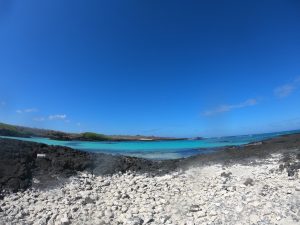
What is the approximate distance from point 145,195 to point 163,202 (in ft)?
4.01

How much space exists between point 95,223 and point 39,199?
11.0 ft

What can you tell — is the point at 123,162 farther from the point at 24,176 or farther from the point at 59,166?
the point at 24,176

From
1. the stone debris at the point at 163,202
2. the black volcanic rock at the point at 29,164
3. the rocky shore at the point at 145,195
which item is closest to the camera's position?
the stone debris at the point at 163,202

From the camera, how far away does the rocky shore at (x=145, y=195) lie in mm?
8445

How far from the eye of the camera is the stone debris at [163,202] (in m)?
8.31

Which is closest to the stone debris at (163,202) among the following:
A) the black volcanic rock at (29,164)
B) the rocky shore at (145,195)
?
the rocky shore at (145,195)

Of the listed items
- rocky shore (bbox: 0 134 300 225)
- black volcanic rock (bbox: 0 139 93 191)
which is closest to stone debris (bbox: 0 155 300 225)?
rocky shore (bbox: 0 134 300 225)

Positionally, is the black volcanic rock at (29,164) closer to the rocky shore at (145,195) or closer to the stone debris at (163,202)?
the rocky shore at (145,195)

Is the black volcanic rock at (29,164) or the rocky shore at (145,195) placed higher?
the black volcanic rock at (29,164)

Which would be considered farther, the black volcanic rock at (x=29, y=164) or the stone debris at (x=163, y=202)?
the black volcanic rock at (x=29, y=164)

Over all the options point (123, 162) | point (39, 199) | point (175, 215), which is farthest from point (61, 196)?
point (123, 162)

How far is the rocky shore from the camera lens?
8.45 m

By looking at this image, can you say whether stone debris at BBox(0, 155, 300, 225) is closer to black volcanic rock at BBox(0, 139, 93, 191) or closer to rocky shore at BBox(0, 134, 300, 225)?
rocky shore at BBox(0, 134, 300, 225)

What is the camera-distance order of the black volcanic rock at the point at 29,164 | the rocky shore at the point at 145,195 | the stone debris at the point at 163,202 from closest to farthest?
1. the stone debris at the point at 163,202
2. the rocky shore at the point at 145,195
3. the black volcanic rock at the point at 29,164
